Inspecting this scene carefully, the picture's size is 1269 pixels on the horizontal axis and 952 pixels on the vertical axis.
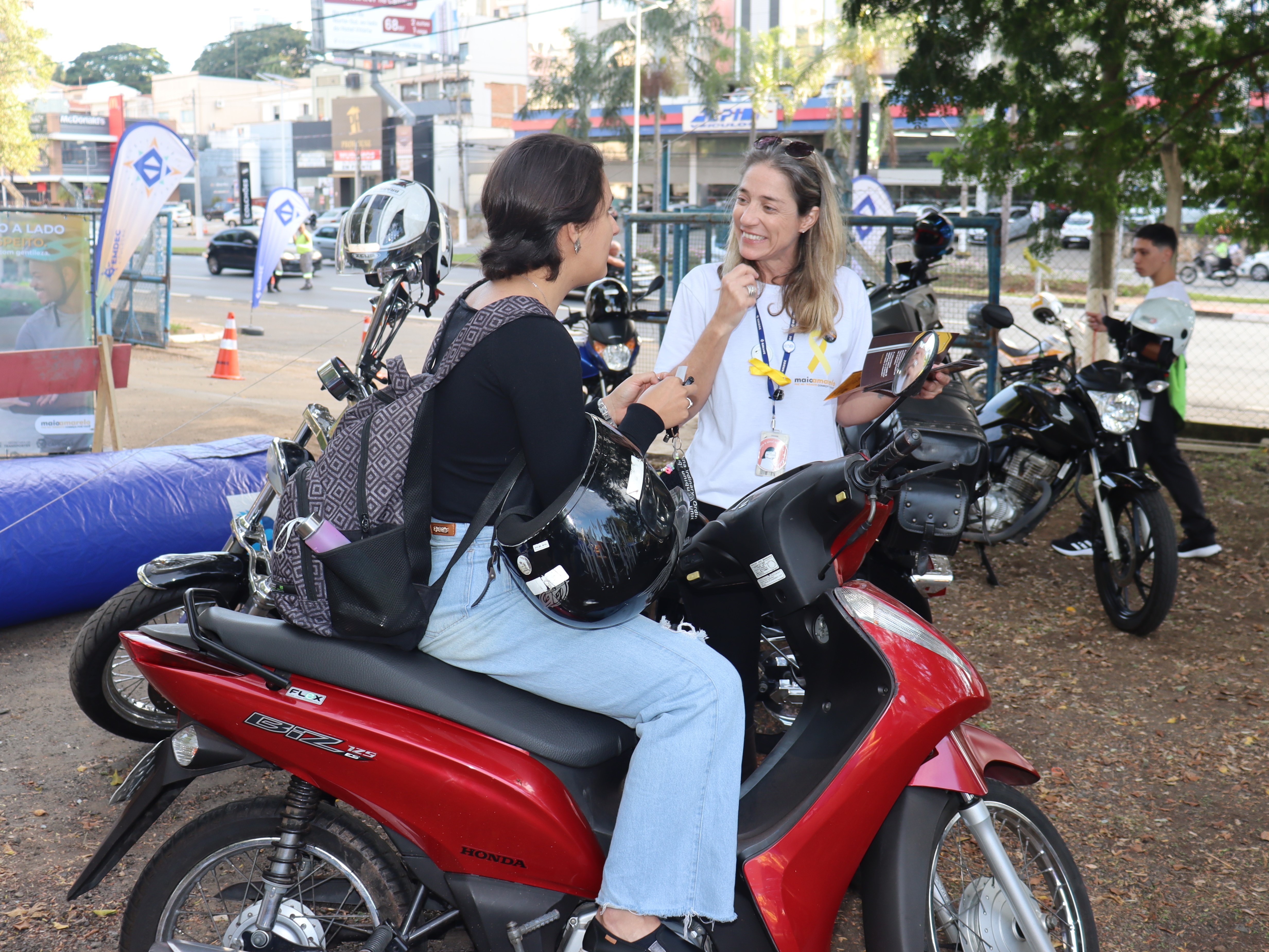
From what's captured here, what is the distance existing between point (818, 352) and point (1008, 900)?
1.43m

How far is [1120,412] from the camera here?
5094 millimetres

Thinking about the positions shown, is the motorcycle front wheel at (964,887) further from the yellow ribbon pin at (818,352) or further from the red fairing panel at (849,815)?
the yellow ribbon pin at (818,352)

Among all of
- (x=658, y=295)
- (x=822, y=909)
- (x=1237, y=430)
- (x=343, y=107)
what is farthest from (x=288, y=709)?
(x=343, y=107)

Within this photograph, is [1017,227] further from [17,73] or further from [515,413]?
[17,73]

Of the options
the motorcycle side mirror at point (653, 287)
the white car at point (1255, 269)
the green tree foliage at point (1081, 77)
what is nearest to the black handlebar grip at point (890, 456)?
the motorcycle side mirror at point (653, 287)

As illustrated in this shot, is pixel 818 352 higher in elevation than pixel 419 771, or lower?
higher

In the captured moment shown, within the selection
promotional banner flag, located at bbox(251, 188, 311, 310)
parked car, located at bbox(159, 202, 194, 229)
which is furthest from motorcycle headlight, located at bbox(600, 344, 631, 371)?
parked car, located at bbox(159, 202, 194, 229)

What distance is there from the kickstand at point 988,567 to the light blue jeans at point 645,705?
10.4 ft

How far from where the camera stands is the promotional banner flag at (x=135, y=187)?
26.2 feet

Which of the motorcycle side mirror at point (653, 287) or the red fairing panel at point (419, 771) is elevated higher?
the motorcycle side mirror at point (653, 287)

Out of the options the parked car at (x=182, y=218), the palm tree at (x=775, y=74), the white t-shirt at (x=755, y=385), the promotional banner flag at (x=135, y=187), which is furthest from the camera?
the parked car at (x=182, y=218)

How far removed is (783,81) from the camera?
43.1 metres

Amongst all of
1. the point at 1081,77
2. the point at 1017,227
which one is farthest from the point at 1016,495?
the point at 1017,227

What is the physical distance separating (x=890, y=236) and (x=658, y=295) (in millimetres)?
5636
